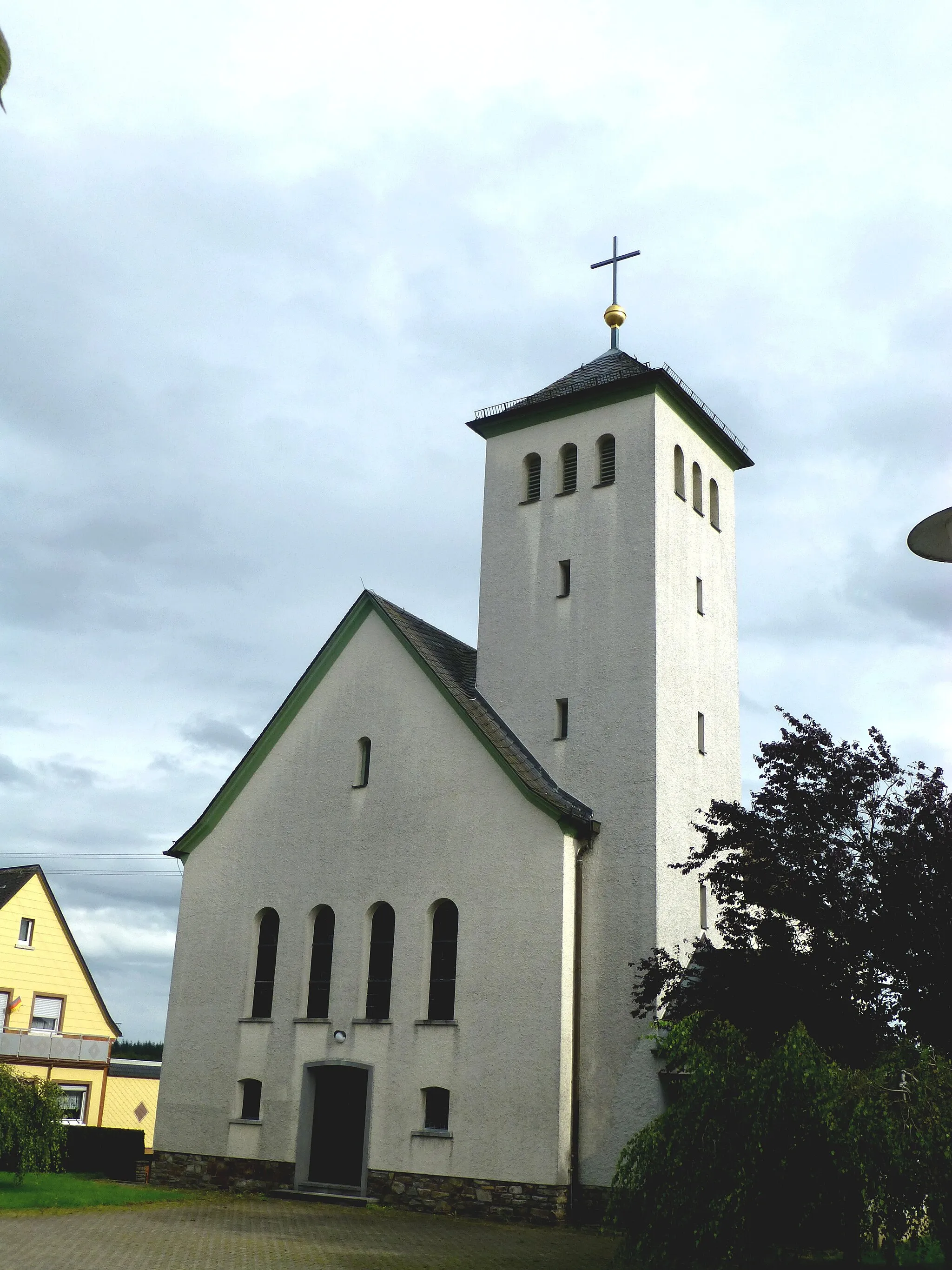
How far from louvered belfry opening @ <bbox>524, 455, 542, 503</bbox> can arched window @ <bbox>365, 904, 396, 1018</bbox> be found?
30.6 feet

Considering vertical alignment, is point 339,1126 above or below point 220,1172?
above

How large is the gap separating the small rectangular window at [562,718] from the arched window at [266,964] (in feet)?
22.9

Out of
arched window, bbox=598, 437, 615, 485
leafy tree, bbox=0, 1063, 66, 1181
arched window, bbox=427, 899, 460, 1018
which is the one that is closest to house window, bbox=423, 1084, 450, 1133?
arched window, bbox=427, 899, 460, 1018

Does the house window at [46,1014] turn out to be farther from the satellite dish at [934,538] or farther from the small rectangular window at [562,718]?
the satellite dish at [934,538]

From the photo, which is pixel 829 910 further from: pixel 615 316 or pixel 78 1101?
pixel 78 1101

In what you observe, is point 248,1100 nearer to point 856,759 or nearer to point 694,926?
point 694,926

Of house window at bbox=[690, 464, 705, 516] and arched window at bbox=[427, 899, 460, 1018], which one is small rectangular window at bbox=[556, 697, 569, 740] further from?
house window at bbox=[690, 464, 705, 516]

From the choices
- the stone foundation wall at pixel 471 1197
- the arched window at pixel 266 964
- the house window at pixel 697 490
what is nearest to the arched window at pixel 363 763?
the arched window at pixel 266 964

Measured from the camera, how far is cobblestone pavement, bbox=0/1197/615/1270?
49.3ft

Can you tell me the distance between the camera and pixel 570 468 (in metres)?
26.4

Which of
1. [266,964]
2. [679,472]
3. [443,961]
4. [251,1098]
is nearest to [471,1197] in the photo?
[443,961]

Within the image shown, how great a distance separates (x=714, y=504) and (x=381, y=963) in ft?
41.2

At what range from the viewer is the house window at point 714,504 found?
90.2 ft

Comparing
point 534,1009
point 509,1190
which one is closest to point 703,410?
point 534,1009
